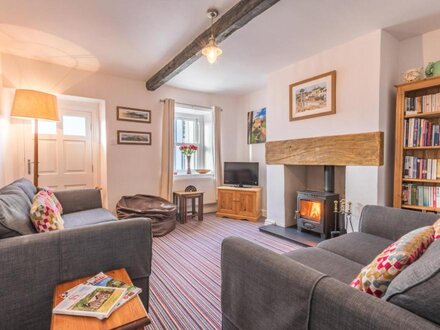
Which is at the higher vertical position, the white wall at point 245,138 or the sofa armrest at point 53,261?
the white wall at point 245,138

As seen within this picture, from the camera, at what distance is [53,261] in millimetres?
1335

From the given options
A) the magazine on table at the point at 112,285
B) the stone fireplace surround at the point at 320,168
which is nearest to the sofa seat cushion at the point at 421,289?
the magazine on table at the point at 112,285

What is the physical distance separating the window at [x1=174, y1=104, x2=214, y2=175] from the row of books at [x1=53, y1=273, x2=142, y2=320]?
11.4 feet

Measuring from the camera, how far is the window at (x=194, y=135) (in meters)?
4.77

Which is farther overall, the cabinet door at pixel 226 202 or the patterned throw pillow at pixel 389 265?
the cabinet door at pixel 226 202

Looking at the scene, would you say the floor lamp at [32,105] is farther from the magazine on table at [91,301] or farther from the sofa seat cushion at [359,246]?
the sofa seat cushion at [359,246]

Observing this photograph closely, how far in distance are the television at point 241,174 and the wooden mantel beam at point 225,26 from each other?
81.7 inches

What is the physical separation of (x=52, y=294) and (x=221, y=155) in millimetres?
3865

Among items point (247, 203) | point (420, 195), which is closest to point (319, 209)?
point (420, 195)

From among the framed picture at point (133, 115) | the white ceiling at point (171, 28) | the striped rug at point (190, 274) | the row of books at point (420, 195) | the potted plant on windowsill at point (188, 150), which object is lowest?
the striped rug at point (190, 274)

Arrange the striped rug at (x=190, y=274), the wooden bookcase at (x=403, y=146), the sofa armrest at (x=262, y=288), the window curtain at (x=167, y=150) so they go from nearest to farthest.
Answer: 1. the sofa armrest at (x=262, y=288)
2. the striped rug at (x=190, y=274)
3. the wooden bookcase at (x=403, y=146)
4. the window curtain at (x=167, y=150)

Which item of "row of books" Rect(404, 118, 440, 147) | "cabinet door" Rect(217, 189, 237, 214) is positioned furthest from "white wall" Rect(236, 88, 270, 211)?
"row of books" Rect(404, 118, 440, 147)

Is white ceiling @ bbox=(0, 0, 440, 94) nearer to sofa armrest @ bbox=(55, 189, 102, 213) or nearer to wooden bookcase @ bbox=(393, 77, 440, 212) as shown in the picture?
wooden bookcase @ bbox=(393, 77, 440, 212)

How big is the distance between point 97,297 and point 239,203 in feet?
11.1
